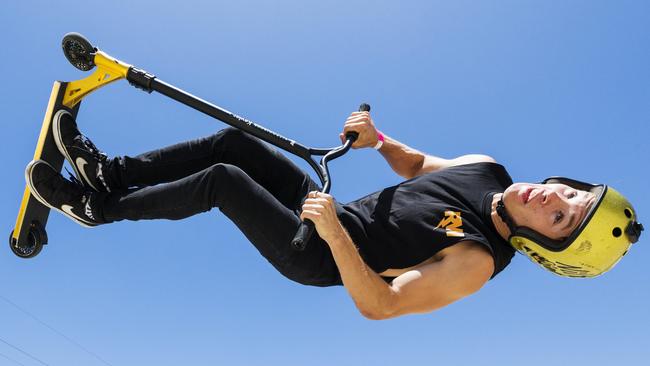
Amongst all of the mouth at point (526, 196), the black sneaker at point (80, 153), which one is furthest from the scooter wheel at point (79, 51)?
the mouth at point (526, 196)

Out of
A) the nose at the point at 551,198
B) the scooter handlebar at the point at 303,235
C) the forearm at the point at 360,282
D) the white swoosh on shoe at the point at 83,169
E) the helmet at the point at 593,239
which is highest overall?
the white swoosh on shoe at the point at 83,169

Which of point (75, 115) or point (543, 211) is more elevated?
point (75, 115)

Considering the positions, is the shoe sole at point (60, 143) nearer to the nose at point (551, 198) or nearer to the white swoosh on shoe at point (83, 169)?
the white swoosh on shoe at point (83, 169)

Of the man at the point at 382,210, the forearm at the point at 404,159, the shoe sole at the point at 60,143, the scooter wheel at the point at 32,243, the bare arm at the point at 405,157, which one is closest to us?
the man at the point at 382,210

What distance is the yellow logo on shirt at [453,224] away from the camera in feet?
13.8

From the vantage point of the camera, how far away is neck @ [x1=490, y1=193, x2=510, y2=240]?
179 inches

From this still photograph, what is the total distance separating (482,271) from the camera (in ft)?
→ 13.6

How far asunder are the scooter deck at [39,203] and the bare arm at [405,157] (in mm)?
2319

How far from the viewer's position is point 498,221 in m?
4.56

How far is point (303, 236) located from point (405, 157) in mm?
2253

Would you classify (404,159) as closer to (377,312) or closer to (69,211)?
(377,312)

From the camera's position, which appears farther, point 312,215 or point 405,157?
point 405,157

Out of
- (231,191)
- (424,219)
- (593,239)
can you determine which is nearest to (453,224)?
(424,219)

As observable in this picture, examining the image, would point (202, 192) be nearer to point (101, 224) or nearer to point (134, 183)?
point (134, 183)
